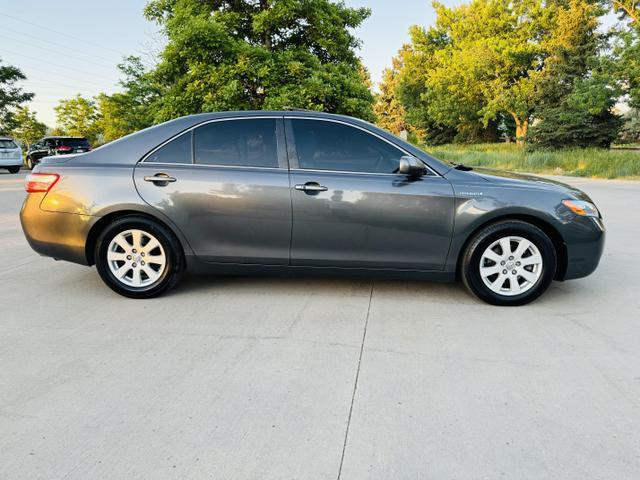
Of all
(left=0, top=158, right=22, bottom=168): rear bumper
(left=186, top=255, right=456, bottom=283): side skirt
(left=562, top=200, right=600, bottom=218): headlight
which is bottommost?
(left=186, top=255, right=456, bottom=283): side skirt

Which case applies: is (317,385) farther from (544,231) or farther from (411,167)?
(544,231)

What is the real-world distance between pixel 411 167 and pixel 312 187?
0.83m

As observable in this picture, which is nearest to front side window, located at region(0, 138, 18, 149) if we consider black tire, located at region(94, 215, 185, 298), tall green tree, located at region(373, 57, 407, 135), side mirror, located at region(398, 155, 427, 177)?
black tire, located at region(94, 215, 185, 298)

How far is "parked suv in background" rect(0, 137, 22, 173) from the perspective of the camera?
2166 centimetres

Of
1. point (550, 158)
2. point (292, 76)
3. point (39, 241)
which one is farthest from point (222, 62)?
point (550, 158)

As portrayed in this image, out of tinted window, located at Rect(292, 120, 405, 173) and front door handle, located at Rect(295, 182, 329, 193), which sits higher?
tinted window, located at Rect(292, 120, 405, 173)

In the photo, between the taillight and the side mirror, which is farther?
the taillight

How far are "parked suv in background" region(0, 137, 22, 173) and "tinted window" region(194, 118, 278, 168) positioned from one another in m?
21.9

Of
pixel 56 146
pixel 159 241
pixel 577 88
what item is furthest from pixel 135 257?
pixel 577 88

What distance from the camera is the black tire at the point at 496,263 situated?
13.3 ft

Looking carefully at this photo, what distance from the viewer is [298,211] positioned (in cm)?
410

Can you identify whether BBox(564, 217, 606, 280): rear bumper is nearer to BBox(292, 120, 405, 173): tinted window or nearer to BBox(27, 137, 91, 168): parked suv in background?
BBox(292, 120, 405, 173): tinted window

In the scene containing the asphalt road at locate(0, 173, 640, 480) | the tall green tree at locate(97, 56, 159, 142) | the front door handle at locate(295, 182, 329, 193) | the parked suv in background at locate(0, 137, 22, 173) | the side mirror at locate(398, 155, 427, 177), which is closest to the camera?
the asphalt road at locate(0, 173, 640, 480)

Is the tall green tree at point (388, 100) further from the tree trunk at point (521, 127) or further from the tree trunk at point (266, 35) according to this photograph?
the tree trunk at point (266, 35)
